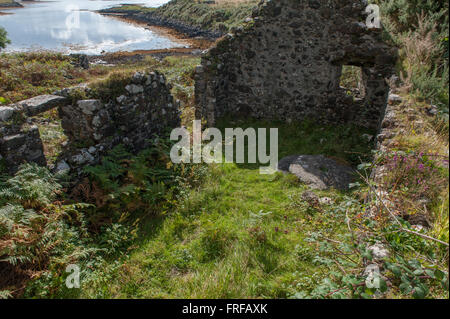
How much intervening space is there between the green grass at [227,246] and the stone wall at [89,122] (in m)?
2.26

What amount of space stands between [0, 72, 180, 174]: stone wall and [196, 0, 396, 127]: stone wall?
2563 millimetres

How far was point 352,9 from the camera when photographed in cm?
861

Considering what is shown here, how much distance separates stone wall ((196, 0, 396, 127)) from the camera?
344 inches

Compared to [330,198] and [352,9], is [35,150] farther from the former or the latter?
[352,9]

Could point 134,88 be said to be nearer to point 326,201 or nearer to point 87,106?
point 87,106

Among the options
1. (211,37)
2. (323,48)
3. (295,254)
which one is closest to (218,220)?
(295,254)

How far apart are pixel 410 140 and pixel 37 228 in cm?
632

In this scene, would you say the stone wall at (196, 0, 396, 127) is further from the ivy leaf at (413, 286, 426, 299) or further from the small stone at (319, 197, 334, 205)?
the ivy leaf at (413, 286, 426, 299)

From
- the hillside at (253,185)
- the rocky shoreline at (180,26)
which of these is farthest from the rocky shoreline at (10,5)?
the hillside at (253,185)

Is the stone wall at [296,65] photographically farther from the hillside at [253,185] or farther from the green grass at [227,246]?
the green grass at [227,246]

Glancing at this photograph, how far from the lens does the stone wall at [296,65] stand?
874 centimetres

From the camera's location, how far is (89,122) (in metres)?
6.01
